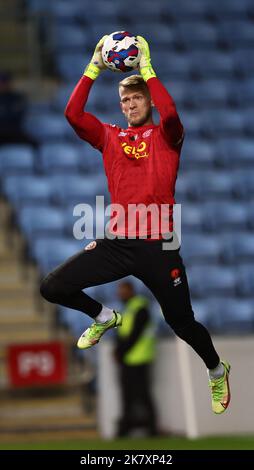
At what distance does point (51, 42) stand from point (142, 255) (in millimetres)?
10094

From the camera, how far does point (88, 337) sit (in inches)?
311

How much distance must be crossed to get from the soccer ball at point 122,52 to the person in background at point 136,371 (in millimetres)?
6325

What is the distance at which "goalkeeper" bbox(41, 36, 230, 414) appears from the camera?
298 inches

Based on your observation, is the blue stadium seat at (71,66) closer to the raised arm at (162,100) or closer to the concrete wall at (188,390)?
the concrete wall at (188,390)

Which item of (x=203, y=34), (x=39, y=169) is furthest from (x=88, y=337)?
(x=203, y=34)

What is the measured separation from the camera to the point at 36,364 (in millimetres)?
13812

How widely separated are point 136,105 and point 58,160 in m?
8.74

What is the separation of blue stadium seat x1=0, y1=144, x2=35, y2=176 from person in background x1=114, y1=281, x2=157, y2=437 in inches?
120

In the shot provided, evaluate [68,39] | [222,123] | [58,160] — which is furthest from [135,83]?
[68,39]

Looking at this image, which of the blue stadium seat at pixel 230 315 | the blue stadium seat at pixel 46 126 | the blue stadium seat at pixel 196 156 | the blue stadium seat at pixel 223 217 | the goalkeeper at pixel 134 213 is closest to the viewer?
the goalkeeper at pixel 134 213

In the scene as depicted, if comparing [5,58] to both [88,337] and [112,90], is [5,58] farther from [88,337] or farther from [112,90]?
[88,337]

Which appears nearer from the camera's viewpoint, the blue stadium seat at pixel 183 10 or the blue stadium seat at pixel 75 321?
the blue stadium seat at pixel 75 321

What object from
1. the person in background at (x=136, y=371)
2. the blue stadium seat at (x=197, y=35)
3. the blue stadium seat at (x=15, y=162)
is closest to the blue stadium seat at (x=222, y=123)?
the blue stadium seat at (x=197, y=35)

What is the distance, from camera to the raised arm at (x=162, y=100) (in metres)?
7.34
